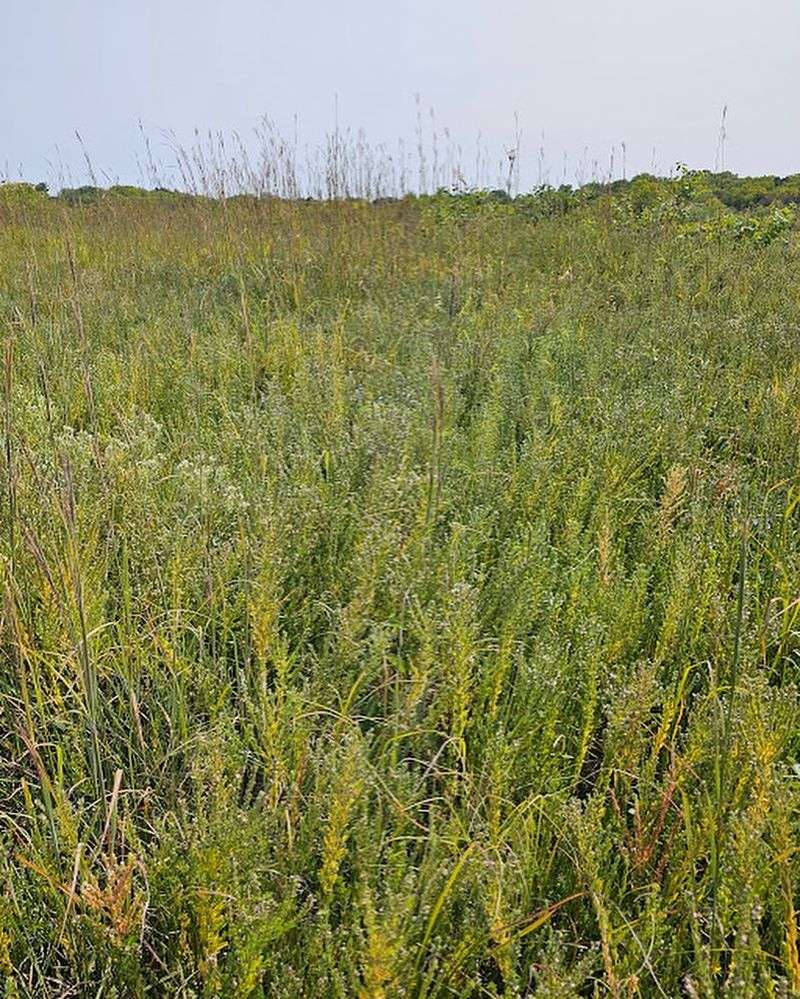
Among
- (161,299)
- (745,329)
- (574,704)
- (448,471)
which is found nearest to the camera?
(574,704)

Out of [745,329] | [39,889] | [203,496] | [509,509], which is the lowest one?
[39,889]

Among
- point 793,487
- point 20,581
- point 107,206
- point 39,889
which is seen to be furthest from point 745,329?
point 107,206

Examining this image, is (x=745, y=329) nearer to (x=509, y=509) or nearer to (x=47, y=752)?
(x=509, y=509)

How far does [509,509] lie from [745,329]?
7.44 feet

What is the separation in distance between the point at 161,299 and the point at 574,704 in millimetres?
4181

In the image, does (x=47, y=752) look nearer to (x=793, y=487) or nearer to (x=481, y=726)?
(x=481, y=726)

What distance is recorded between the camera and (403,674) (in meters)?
1.64

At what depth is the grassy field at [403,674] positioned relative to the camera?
108 cm

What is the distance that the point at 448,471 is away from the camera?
2.45 metres

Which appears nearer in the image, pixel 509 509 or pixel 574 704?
pixel 574 704

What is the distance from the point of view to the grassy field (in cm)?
108

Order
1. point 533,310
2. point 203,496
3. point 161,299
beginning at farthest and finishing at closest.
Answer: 1. point 161,299
2. point 533,310
3. point 203,496

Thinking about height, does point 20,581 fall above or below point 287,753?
above

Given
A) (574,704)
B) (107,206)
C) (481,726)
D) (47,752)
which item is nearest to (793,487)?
(574,704)
